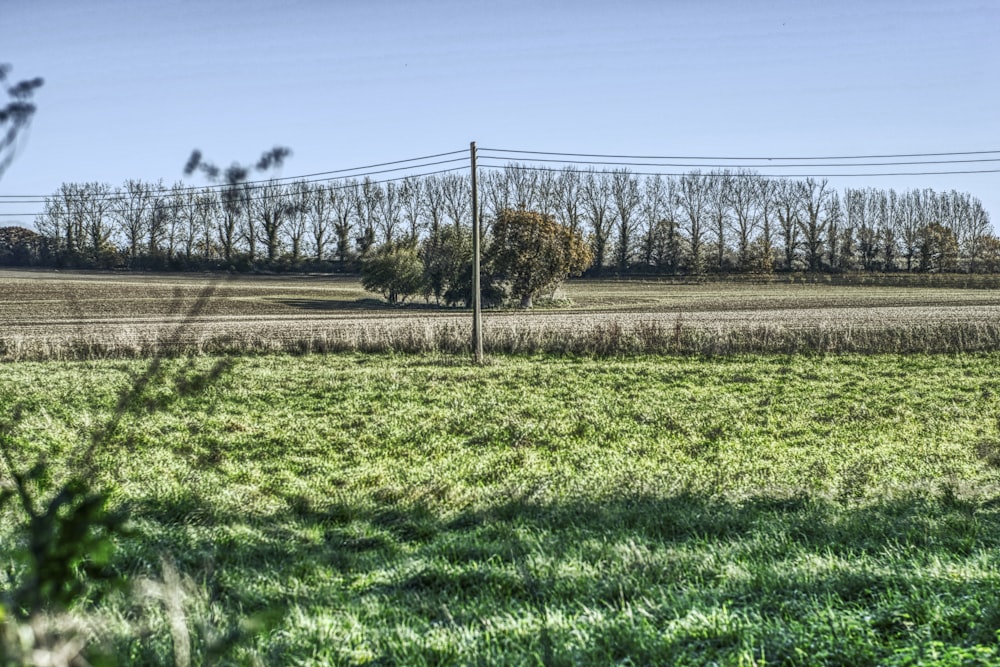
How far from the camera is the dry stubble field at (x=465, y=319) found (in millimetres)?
23172

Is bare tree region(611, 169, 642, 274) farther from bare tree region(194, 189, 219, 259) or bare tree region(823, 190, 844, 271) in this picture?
bare tree region(194, 189, 219, 259)

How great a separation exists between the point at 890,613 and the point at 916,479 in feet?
17.5

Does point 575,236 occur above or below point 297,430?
above

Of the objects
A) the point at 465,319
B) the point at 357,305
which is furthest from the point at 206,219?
the point at 357,305

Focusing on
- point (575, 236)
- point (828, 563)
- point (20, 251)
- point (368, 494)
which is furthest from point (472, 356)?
point (20, 251)

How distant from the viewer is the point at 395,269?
160 ft

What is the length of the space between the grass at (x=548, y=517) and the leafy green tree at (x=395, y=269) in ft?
107

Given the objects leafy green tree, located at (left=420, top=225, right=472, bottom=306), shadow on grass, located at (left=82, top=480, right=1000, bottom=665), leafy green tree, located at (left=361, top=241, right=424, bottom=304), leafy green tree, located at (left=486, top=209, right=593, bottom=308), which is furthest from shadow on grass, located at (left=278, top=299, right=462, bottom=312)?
shadow on grass, located at (left=82, top=480, right=1000, bottom=665)

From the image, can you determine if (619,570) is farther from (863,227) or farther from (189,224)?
(863,227)

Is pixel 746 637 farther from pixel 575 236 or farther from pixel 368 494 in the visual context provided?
pixel 575 236

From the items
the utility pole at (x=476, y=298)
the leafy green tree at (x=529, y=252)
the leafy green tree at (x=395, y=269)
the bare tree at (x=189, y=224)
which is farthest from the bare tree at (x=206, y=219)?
the leafy green tree at (x=395, y=269)

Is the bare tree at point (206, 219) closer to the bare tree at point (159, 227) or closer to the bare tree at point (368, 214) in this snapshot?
the bare tree at point (159, 227)

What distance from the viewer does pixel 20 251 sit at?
57.2m

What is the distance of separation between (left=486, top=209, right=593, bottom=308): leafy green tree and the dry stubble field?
86.3 inches
